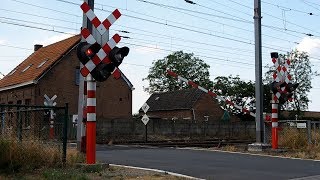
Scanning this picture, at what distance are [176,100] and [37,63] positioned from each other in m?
24.9

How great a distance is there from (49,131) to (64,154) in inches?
29.5

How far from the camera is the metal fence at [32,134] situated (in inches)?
361

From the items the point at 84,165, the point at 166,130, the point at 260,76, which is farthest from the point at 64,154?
the point at 166,130

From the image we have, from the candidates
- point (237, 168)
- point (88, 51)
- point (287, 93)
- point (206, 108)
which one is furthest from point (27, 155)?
point (206, 108)

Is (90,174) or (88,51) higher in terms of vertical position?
(88,51)

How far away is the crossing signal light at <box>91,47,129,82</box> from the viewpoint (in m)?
9.63

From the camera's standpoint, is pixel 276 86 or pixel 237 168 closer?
pixel 237 168

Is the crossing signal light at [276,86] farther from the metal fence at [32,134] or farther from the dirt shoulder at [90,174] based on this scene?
the metal fence at [32,134]

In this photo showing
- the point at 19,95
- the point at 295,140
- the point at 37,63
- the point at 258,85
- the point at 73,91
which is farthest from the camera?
the point at 37,63

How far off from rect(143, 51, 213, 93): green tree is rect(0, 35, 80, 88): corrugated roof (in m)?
38.3

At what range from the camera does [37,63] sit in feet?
146

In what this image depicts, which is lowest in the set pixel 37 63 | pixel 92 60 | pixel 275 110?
pixel 275 110

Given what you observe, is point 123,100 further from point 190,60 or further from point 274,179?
point 190,60

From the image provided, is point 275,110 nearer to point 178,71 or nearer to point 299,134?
point 299,134
